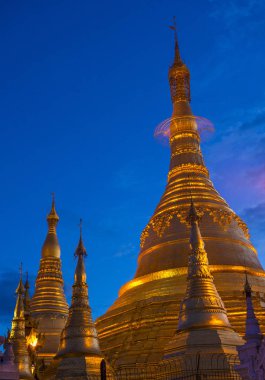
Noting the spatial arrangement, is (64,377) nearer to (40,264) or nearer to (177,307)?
(177,307)

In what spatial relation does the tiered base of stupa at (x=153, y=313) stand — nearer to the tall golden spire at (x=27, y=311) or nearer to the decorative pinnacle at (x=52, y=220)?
the tall golden spire at (x=27, y=311)

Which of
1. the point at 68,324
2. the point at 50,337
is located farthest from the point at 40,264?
the point at 68,324

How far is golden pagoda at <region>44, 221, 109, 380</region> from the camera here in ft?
51.3

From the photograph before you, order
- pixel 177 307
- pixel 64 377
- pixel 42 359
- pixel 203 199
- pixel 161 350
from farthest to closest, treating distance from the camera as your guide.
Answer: pixel 203 199 → pixel 42 359 → pixel 177 307 → pixel 161 350 → pixel 64 377

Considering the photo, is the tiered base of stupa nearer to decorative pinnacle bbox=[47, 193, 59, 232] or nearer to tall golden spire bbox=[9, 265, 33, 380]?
tall golden spire bbox=[9, 265, 33, 380]

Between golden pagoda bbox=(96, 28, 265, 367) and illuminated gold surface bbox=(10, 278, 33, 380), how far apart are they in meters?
2.82

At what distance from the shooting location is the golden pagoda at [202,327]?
14.5 m

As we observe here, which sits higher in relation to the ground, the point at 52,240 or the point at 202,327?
the point at 52,240

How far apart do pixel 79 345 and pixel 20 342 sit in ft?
14.9

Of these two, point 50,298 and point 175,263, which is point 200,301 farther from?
point 50,298

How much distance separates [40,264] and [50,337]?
4954 mm

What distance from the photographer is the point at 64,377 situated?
50.7ft

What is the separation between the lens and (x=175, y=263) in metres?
22.2

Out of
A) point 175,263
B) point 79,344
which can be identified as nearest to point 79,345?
point 79,344
